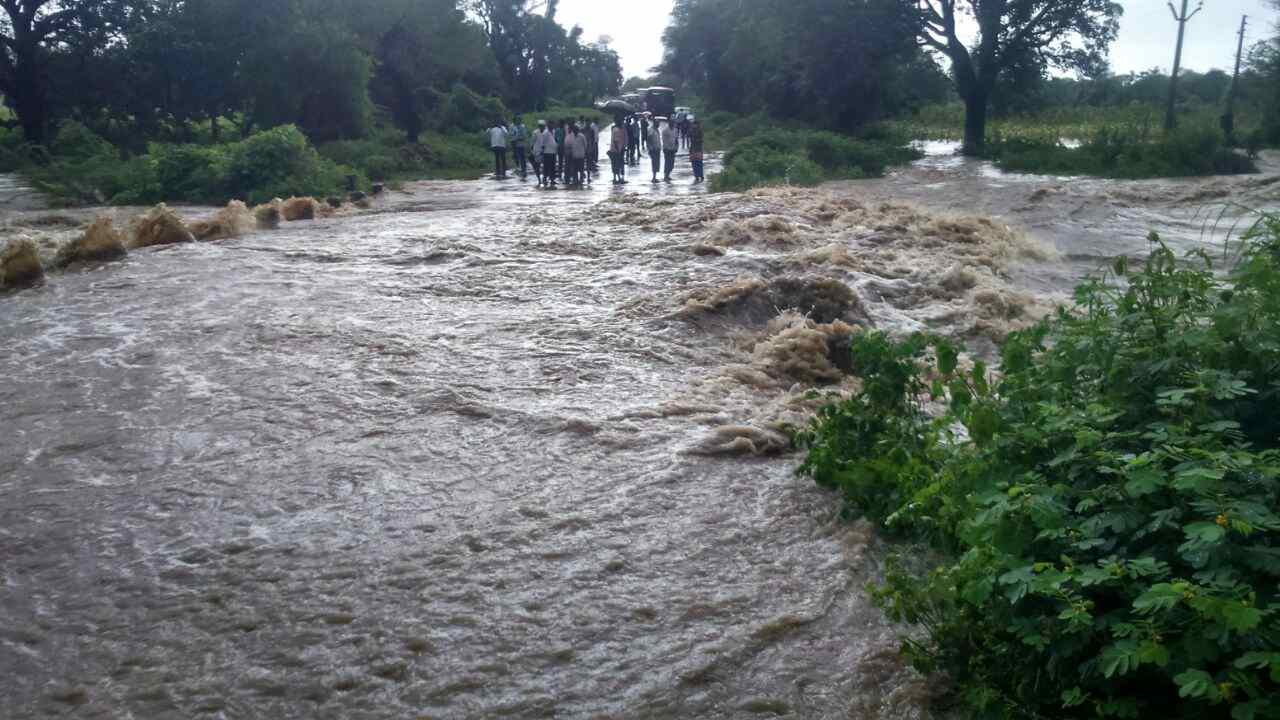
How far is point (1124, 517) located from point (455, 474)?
4667 mm

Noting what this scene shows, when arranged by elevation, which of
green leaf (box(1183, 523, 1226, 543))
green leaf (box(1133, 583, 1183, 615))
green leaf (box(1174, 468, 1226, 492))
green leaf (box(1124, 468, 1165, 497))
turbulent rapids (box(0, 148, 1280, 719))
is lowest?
turbulent rapids (box(0, 148, 1280, 719))

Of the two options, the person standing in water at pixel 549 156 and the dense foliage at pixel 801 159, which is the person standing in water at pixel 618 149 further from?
the dense foliage at pixel 801 159

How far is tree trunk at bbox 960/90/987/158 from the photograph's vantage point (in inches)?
1262

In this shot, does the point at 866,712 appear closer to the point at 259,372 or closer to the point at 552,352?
the point at 552,352

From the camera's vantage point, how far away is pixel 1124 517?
3.53 metres

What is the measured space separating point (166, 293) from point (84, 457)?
553 cm

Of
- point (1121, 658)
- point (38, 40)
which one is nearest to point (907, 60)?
point (38, 40)

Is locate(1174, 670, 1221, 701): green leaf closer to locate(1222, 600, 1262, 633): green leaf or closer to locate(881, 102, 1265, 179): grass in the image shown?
locate(1222, 600, 1262, 633): green leaf

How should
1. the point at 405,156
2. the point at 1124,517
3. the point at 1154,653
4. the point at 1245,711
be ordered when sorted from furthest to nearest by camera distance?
1. the point at 405,156
2. the point at 1124,517
3. the point at 1154,653
4. the point at 1245,711

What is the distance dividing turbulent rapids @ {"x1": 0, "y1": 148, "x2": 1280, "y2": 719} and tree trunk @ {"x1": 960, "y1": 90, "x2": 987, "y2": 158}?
694 inches

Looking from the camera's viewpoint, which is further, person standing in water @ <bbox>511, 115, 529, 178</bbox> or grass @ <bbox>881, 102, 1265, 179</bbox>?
person standing in water @ <bbox>511, 115, 529, 178</bbox>

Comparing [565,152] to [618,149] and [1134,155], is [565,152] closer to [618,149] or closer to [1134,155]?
[618,149]

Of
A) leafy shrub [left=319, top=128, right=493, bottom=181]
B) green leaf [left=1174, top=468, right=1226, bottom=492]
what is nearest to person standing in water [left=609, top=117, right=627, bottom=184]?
leafy shrub [left=319, top=128, right=493, bottom=181]

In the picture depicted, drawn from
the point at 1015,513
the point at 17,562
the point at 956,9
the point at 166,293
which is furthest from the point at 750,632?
the point at 956,9
